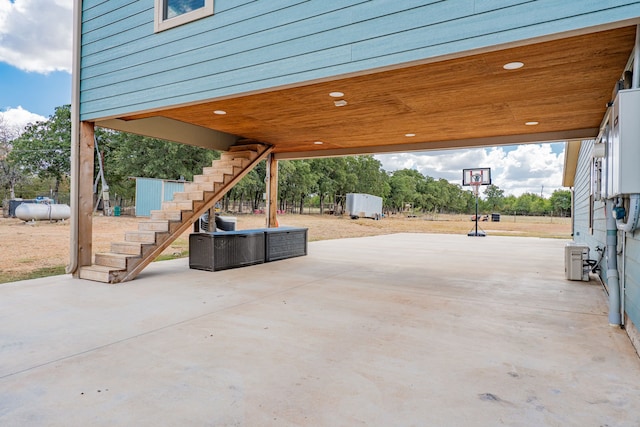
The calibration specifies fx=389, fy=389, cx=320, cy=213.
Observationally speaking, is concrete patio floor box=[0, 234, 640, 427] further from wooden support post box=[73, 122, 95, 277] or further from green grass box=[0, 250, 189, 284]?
green grass box=[0, 250, 189, 284]

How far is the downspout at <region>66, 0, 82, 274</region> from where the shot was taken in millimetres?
5684

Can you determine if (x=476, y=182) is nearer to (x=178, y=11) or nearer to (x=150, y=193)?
(x=150, y=193)

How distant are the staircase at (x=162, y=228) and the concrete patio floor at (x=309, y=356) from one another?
0.40 metres

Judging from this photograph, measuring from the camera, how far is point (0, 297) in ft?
14.6

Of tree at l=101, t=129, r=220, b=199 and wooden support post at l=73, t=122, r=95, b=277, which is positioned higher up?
tree at l=101, t=129, r=220, b=199

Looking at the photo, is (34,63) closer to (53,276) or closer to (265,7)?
(53,276)

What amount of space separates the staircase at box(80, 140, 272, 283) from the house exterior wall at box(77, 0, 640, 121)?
170 cm

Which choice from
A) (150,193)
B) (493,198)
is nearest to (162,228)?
(150,193)

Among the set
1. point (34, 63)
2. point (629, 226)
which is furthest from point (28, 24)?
point (629, 226)

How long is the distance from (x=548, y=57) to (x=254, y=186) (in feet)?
85.8

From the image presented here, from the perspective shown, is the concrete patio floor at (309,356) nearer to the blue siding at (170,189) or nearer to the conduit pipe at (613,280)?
the conduit pipe at (613,280)

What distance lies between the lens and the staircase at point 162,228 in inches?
218

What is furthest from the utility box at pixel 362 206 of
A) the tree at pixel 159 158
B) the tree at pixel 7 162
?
the tree at pixel 7 162

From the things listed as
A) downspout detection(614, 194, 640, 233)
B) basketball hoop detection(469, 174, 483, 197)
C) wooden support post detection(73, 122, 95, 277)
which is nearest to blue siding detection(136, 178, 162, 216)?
wooden support post detection(73, 122, 95, 277)
